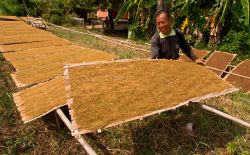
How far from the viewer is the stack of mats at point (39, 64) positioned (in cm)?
383

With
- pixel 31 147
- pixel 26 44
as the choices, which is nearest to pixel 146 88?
pixel 31 147

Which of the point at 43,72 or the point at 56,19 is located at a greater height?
the point at 56,19

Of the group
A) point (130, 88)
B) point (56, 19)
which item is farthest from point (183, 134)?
point (56, 19)

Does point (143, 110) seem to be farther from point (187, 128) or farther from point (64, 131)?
point (64, 131)

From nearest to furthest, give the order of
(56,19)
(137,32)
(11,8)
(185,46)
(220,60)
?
(185,46) < (220,60) < (137,32) < (56,19) < (11,8)

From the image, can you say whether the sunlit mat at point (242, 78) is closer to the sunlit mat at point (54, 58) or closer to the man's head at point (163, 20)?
the sunlit mat at point (54, 58)

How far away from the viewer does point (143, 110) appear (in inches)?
125

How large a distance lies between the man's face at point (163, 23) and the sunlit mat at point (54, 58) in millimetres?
2689

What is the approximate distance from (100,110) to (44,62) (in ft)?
11.8

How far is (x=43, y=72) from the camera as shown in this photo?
551 centimetres

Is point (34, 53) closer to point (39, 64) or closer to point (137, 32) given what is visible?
point (39, 64)

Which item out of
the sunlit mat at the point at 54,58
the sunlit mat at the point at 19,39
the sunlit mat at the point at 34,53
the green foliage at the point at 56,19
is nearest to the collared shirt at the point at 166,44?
the sunlit mat at the point at 54,58

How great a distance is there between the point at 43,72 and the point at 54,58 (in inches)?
41.9

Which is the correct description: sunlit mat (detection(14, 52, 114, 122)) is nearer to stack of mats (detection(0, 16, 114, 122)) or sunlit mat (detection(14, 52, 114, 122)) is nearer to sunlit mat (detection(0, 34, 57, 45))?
stack of mats (detection(0, 16, 114, 122))
